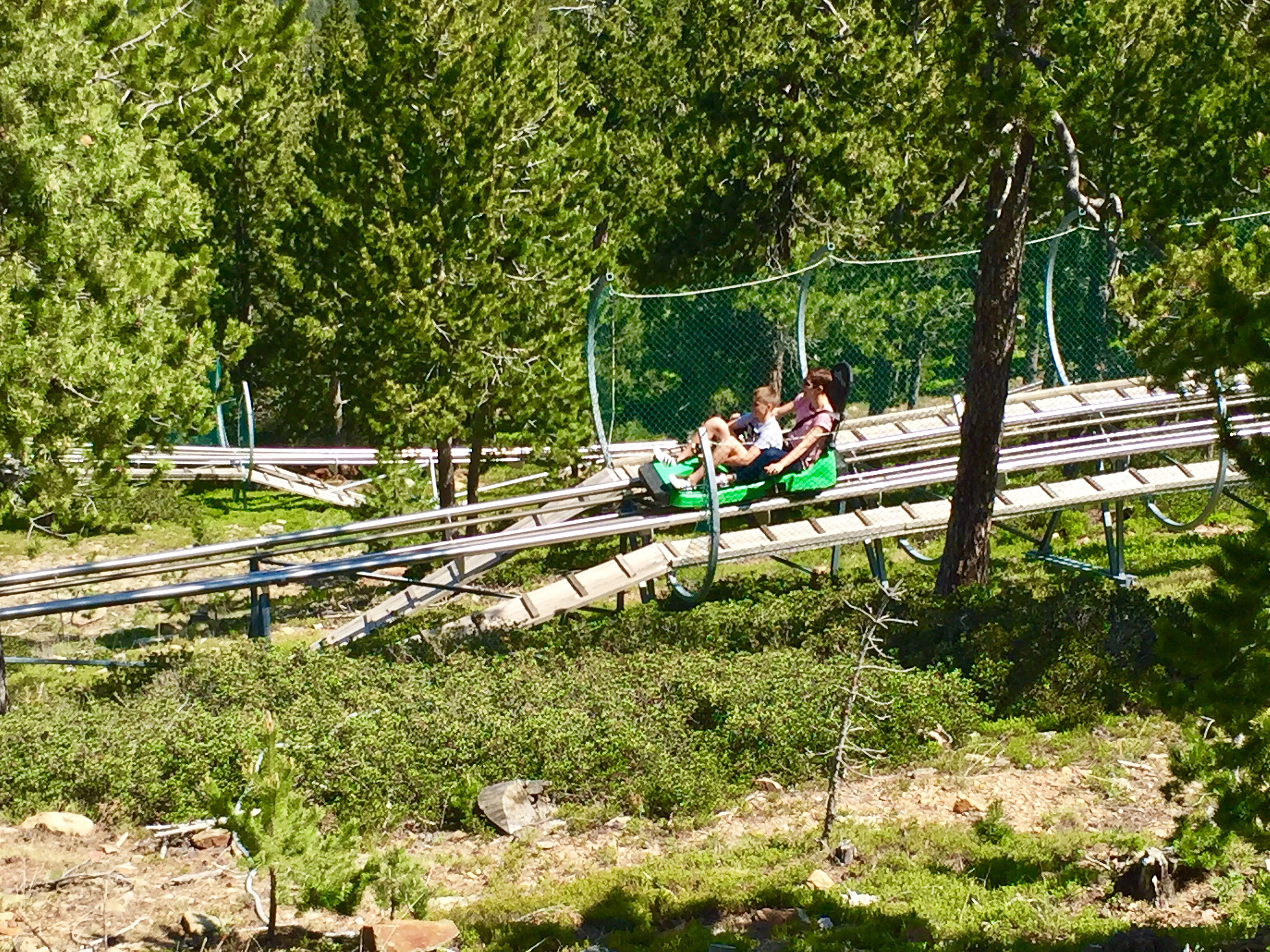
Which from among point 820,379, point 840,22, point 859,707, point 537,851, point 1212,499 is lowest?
point 537,851

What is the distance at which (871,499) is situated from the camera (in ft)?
49.3

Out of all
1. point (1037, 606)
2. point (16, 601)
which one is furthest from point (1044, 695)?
point (16, 601)

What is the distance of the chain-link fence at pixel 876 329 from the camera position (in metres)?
15.6

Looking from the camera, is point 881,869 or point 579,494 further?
point 579,494

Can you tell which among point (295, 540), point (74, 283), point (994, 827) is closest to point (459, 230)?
point (295, 540)

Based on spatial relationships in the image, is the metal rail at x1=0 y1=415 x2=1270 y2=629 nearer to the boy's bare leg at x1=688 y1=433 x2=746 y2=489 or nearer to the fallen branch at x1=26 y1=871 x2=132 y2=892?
the boy's bare leg at x1=688 y1=433 x2=746 y2=489

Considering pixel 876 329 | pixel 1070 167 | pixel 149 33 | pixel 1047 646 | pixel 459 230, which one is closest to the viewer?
pixel 1070 167

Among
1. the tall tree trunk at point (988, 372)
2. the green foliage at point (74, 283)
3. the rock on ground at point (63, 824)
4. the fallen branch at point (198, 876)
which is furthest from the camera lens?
the tall tree trunk at point (988, 372)

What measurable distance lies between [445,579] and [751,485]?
327 centimetres

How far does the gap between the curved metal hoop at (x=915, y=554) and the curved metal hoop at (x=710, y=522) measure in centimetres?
207

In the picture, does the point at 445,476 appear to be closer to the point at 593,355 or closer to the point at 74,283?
the point at 593,355

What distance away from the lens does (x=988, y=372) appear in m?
11.4

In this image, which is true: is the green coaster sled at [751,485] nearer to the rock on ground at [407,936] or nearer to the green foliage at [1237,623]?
the rock on ground at [407,936]

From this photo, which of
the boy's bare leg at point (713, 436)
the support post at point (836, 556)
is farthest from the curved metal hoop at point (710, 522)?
the support post at point (836, 556)
